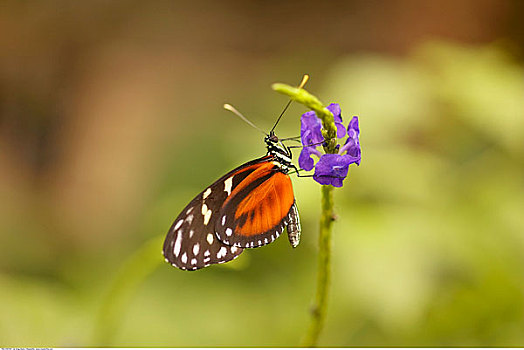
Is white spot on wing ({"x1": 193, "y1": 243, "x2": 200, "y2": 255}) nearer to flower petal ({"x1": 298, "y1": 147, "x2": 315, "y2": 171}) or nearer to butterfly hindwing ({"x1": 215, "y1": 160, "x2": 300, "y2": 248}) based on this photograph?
butterfly hindwing ({"x1": 215, "y1": 160, "x2": 300, "y2": 248})

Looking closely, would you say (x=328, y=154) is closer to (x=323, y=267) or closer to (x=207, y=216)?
(x=323, y=267)

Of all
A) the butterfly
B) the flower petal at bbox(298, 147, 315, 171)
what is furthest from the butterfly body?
the flower petal at bbox(298, 147, 315, 171)

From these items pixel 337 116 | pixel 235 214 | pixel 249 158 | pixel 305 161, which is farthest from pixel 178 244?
pixel 249 158

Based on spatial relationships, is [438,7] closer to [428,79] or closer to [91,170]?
[428,79]

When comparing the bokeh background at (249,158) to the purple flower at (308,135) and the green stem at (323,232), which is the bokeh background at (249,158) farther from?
the purple flower at (308,135)

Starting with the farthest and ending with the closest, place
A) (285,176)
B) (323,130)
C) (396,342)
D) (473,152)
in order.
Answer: (473,152), (396,342), (285,176), (323,130)

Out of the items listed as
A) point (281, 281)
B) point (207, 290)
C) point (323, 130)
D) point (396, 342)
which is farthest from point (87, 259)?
point (323, 130)
